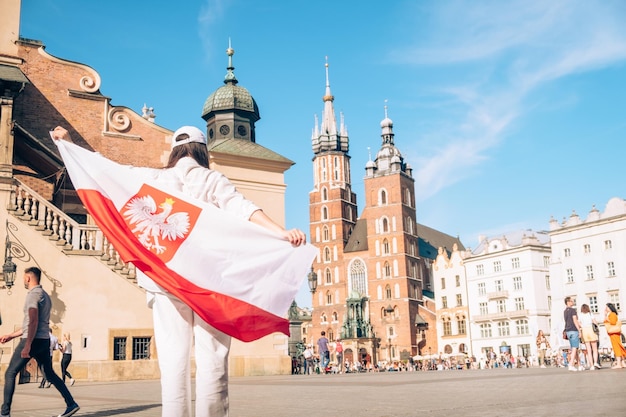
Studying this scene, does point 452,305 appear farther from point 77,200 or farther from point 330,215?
point 77,200

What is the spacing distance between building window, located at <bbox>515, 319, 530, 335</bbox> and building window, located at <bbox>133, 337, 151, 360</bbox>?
66701 millimetres

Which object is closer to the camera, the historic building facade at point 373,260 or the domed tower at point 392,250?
the historic building facade at point 373,260

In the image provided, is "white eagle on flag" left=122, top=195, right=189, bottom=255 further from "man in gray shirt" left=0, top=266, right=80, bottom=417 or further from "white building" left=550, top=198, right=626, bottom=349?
"white building" left=550, top=198, right=626, bottom=349

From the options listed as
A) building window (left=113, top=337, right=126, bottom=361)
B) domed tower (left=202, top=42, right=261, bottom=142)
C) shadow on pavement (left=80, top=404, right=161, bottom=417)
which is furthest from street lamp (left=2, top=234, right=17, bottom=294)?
domed tower (left=202, top=42, right=261, bottom=142)

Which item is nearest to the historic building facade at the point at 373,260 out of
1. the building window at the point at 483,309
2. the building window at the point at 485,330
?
the building window at the point at 485,330

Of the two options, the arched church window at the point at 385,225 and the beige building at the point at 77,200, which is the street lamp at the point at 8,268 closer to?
the beige building at the point at 77,200

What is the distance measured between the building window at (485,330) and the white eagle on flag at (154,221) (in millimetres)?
83948

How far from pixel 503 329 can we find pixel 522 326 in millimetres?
3262

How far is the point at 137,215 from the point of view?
471 centimetres

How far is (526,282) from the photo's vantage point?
79.1 meters

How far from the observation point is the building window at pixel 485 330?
84438mm

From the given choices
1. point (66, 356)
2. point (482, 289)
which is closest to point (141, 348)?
point (66, 356)

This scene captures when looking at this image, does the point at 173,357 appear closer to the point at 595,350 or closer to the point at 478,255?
the point at 595,350

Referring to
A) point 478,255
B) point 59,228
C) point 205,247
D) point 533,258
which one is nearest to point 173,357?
point 205,247
